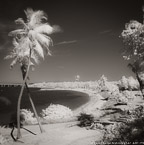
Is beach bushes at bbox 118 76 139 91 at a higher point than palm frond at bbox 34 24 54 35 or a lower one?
lower

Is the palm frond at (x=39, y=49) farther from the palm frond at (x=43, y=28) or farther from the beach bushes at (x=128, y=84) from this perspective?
the beach bushes at (x=128, y=84)

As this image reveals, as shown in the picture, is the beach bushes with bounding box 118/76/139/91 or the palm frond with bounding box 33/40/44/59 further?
the beach bushes with bounding box 118/76/139/91

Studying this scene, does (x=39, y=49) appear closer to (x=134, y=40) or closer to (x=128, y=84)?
(x=134, y=40)

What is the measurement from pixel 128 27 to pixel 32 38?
11127 mm

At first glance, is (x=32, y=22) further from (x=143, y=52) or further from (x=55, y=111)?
(x=55, y=111)

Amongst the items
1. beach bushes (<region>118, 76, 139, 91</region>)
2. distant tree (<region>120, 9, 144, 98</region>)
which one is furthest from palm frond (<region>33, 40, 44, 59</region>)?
beach bushes (<region>118, 76, 139, 91</region>)

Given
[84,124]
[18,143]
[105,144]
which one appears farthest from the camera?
[84,124]

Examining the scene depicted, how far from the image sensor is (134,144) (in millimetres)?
11406

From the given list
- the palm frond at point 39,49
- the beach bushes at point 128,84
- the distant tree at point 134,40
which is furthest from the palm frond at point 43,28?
the beach bushes at point 128,84

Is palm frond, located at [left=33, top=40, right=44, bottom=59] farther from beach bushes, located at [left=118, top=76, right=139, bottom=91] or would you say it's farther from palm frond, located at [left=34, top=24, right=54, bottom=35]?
beach bushes, located at [left=118, top=76, right=139, bottom=91]

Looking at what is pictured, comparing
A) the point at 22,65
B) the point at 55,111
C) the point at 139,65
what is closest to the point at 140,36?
the point at 139,65

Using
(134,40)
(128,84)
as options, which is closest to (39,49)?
(134,40)

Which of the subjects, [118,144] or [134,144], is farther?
[118,144]

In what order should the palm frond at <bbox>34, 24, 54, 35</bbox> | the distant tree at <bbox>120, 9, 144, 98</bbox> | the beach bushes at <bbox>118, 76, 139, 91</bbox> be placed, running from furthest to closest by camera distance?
1. the beach bushes at <bbox>118, 76, 139, 91</bbox>
2. the palm frond at <bbox>34, 24, 54, 35</bbox>
3. the distant tree at <bbox>120, 9, 144, 98</bbox>
